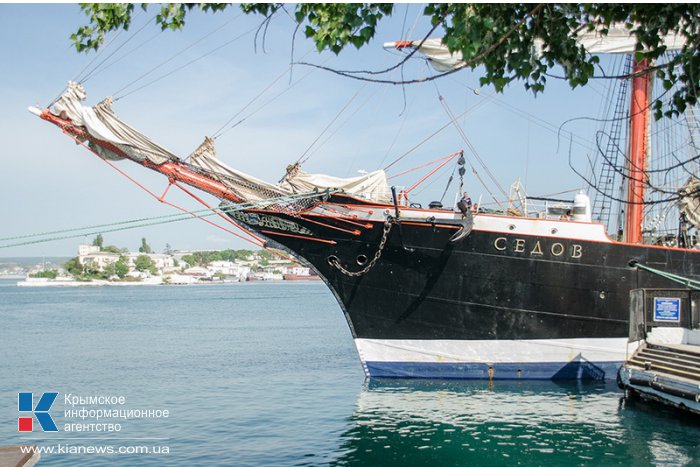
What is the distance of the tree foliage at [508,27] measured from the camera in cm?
612

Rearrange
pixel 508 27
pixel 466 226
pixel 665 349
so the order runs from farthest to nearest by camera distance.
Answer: pixel 466 226 < pixel 665 349 < pixel 508 27

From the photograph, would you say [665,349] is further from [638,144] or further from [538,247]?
[638,144]

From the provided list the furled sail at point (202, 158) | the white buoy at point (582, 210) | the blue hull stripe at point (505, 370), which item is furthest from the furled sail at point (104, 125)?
the white buoy at point (582, 210)

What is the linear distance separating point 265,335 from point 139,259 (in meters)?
153

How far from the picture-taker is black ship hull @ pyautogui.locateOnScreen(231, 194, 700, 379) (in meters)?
18.0

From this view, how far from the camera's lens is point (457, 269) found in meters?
18.1

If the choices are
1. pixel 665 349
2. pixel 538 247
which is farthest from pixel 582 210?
pixel 665 349

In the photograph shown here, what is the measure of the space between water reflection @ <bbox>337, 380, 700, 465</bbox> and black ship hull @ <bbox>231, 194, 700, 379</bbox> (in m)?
0.76

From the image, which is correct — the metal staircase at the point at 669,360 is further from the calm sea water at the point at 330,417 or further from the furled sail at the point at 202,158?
the furled sail at the point at 202,158

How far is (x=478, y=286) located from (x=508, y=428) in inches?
189

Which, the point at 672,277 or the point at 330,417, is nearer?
the point at 330,417

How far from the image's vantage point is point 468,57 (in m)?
5.79

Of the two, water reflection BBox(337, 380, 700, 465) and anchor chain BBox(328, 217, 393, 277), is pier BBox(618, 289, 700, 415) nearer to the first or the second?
water reflection BBox(337, 380, 700, 465)

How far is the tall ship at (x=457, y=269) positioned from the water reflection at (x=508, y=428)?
82 cm
